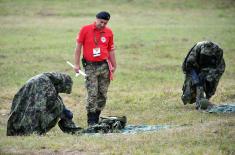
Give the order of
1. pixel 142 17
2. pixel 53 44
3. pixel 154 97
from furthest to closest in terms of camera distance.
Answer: pixel 142 17 → pixel 53 44 → pixel 154 97

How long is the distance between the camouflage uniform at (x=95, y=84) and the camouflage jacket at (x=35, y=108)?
133 cm

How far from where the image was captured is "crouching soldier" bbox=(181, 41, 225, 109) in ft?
48.3

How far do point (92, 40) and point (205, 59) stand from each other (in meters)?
3.08

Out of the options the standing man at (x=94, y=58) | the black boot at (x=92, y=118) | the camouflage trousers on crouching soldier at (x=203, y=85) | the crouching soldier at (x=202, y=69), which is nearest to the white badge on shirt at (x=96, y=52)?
the standing man at (x=94, y=58)

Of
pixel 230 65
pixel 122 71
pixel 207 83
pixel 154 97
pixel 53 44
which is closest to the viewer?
pixel 207 83

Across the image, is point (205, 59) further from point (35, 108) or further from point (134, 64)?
point (134, 64)

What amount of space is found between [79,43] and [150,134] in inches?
111

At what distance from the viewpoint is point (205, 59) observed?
1497 cm

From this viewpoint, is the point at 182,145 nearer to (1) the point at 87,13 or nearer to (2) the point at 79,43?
(2) the point at 79,43

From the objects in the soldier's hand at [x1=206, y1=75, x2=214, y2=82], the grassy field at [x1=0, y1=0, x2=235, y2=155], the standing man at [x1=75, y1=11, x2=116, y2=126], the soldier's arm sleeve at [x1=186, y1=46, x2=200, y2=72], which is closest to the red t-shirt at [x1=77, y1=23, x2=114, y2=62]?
the standing man at [x1=75, y1=11, x2=116, y2=126]

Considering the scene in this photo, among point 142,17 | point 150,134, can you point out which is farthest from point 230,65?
point 142,17

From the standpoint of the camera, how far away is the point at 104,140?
10.7 metres

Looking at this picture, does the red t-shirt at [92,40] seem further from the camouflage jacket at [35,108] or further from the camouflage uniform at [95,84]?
the camouflage jacket at [35,108]

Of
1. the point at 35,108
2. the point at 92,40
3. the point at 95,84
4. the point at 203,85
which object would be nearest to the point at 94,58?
the point at 92,40
